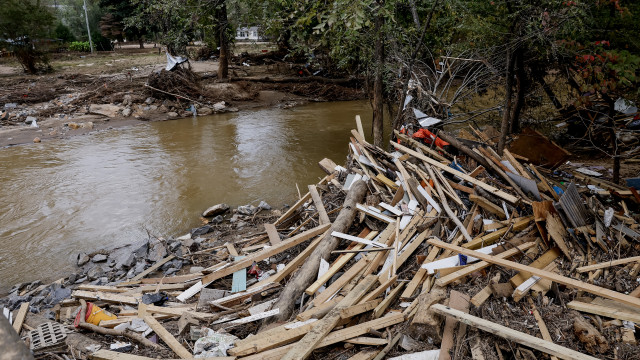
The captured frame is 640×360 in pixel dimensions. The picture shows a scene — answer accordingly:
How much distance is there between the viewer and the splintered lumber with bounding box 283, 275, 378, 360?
11.2 feet

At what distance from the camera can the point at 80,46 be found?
1400 inches

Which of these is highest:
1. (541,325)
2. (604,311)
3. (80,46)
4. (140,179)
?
(80,46)

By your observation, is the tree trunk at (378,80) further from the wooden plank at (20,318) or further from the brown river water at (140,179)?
the wooden plank at (20,318)

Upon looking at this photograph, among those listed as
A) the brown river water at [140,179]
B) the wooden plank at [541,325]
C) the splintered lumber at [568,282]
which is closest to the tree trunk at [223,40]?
the brown river water at [140,179]

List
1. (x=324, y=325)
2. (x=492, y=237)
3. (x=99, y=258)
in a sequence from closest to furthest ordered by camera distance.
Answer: (x=324, y=325)
(x=492, y=237)
(x=99, y=258)

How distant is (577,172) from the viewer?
7199 mm

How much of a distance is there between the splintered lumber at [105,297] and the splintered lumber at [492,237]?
166 inches

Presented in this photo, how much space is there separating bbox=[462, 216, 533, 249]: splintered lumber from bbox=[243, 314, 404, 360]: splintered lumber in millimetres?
1430

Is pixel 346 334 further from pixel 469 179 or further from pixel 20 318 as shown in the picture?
pixel 20 318

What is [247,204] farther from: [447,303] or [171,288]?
[447,303]

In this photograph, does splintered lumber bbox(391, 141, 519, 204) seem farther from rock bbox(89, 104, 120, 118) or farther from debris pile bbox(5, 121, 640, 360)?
rock bbox(89, 104, 120, 118)

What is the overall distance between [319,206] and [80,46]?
38.0m

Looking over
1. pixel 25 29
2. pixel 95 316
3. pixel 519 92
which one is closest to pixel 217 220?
pixel 95 316

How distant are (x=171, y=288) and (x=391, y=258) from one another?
2984 millimetres
